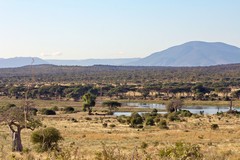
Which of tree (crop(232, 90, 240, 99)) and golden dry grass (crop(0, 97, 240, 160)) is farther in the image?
tree (crop(232, 90, 240, 99))

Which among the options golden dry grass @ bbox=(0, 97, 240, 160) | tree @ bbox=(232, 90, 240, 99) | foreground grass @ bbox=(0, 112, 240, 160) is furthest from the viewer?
tree @ bbox=(232, 90, 240, 99)

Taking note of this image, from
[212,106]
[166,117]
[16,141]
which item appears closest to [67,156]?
[16,141]

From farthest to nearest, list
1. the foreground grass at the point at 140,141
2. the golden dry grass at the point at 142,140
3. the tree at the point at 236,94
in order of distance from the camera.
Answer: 1. the tree at the point at 236,94
2. the golden dry grass at the point at 142,140
3. the foreground grass at the point at 140,141

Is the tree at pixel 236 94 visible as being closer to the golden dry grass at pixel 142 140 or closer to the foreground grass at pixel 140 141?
the golden dry grass at pixel 142 140

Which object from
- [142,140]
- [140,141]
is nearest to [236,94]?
[142,140]

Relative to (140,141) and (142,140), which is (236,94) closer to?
(142,140)

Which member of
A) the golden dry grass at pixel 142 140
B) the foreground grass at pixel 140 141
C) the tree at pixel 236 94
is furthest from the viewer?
the tree at pixel 236 94

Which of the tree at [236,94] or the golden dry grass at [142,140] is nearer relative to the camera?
the golden dry grass at [142,140]

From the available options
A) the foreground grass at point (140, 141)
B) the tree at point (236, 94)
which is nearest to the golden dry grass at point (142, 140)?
the foreground grass at point (140, 141)

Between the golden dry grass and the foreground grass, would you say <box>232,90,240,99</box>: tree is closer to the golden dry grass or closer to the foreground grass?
the golden dry grass

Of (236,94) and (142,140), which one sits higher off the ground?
(142,140)

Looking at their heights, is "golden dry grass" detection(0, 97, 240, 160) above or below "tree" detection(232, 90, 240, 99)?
above

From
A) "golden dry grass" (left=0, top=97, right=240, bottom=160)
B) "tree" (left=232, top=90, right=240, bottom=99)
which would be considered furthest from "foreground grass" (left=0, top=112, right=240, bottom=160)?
"tree" (left=232, top=90, right=240, bottom=99)

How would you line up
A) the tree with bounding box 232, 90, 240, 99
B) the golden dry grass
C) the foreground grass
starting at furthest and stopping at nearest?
1. the tree with bounding box 232, 90, 240, 99
2. the golden dry grass
3. the foreground grass
